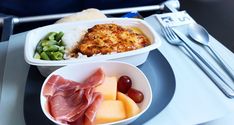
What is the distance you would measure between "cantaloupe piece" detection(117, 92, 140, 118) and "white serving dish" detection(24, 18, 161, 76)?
9 centimetres

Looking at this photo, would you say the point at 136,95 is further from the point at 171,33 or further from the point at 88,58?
the point at 171,33

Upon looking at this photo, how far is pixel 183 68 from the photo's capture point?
0.64 metres

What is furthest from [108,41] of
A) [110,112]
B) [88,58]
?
[110,112]

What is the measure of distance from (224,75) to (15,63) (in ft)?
1.48

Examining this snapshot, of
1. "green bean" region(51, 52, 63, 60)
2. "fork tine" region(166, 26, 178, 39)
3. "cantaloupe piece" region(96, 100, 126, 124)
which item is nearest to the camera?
"cantaloupe piece" region(96, 100, 126, 124)

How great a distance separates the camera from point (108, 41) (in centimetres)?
60

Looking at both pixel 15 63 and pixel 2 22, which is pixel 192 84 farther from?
pixel 2 22

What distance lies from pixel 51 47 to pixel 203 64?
0.33 metres

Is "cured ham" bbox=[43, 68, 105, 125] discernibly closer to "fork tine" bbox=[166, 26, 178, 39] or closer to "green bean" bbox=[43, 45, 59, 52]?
"green bean" bbox=[43, 45, 59, 52]

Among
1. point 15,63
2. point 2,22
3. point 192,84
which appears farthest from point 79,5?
point 192,84

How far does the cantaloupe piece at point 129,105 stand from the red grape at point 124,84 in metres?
0.02

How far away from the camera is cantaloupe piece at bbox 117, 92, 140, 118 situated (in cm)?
48

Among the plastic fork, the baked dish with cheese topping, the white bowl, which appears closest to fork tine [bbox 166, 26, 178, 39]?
the plastic fork

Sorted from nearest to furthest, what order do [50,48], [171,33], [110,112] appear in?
1. [110,112]
2. [50,48]
3. [171,33]
